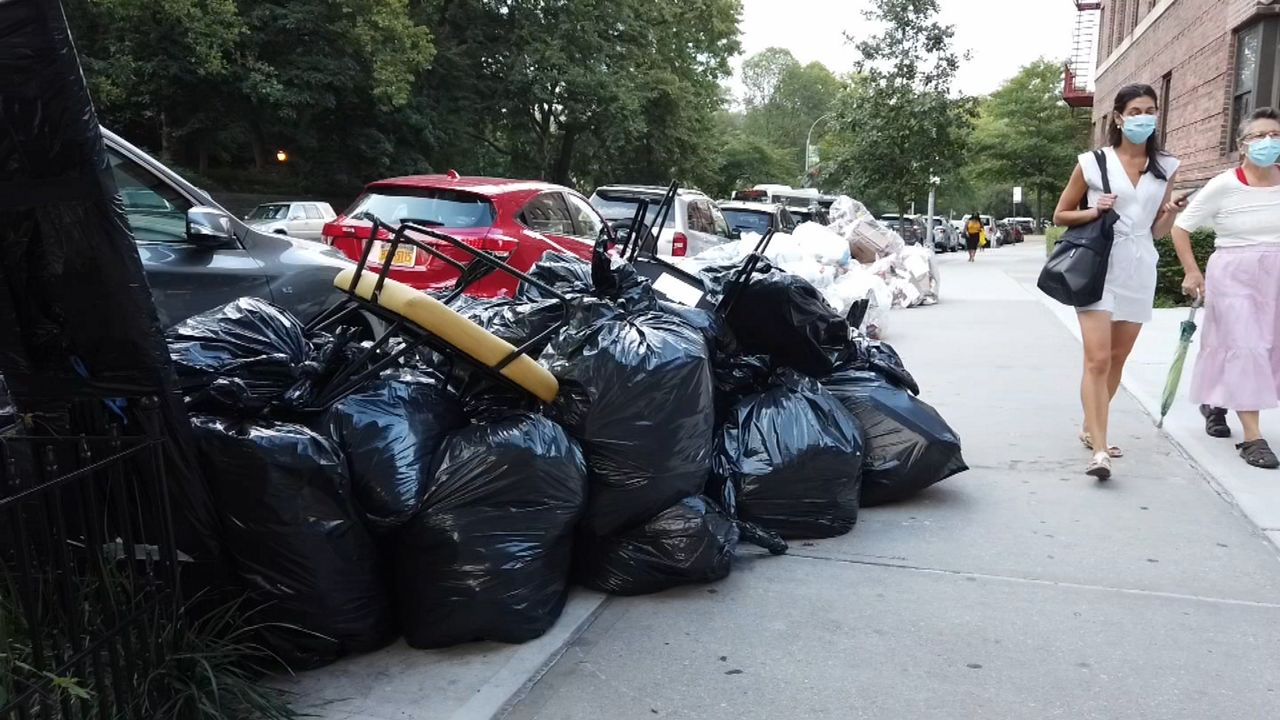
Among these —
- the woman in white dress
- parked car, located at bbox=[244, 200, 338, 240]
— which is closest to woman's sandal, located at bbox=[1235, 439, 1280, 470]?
the woman in white dress

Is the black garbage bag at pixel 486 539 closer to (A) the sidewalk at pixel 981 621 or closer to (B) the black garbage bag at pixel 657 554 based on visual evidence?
(A) the sidewalk at pixel 981 621

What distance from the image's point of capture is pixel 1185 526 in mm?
4238

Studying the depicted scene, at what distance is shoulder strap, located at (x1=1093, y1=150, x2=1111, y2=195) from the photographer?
491 centimetres

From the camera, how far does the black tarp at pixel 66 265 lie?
2.06 metres

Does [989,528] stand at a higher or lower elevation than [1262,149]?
lower

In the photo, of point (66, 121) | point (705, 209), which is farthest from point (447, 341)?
point (705, 209)

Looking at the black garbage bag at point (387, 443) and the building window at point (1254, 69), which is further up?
the building window at point (1254, 69)

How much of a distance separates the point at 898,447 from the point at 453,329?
7.20 ft

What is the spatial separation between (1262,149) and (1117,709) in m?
3.60

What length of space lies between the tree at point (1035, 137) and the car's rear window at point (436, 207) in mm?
46867

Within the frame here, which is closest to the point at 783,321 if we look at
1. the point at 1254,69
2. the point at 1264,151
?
the point at 1264,151

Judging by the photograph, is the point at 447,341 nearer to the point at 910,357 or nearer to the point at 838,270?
the point at 910,357

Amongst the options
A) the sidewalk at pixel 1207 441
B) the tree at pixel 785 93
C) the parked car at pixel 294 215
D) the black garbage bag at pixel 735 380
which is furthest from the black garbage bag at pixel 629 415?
the tree at pixel 785 93

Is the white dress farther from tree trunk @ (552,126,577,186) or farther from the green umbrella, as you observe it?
tree trunk @ (552,126,577,186)
